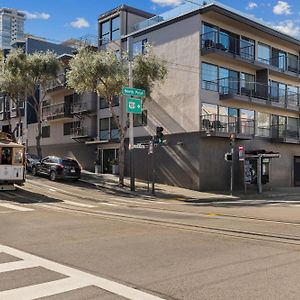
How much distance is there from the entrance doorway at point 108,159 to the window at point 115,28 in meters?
9.22

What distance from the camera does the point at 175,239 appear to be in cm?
1088

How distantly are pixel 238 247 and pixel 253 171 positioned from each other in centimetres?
2517

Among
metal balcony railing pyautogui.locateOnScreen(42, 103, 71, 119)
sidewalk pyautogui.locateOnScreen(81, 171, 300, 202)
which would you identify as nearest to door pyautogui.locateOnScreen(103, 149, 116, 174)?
sidewalk pyautogui.locateOnScreen(81, 171, 300, 202)

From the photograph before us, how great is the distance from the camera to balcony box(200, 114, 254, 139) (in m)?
32.5

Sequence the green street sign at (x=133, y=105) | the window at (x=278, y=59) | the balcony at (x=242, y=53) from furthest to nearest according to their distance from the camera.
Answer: the window at (x=278, y=59)
the balcony at (x=242, y=53)
the green street sign at (x=133, y=105)

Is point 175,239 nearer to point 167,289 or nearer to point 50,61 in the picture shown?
point 167,289

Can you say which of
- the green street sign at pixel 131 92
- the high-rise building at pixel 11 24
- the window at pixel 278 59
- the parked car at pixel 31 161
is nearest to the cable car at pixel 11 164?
the green street sign at pixel 131 92

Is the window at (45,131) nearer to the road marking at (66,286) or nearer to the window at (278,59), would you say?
the window at (278,59)

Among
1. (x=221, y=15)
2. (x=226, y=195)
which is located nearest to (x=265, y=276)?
(x=226, y=195)

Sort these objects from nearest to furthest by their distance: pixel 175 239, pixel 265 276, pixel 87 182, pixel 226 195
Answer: pixel 265 276, pixel 175 239, pixel 226 195, pixel 87 182

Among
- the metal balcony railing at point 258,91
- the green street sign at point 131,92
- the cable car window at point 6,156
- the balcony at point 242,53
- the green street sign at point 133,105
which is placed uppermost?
the balcony at point 242,53

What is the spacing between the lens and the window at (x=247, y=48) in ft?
120

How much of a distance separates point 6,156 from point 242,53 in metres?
20.5

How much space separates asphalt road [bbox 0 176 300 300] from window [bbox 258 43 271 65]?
82.6 feet
